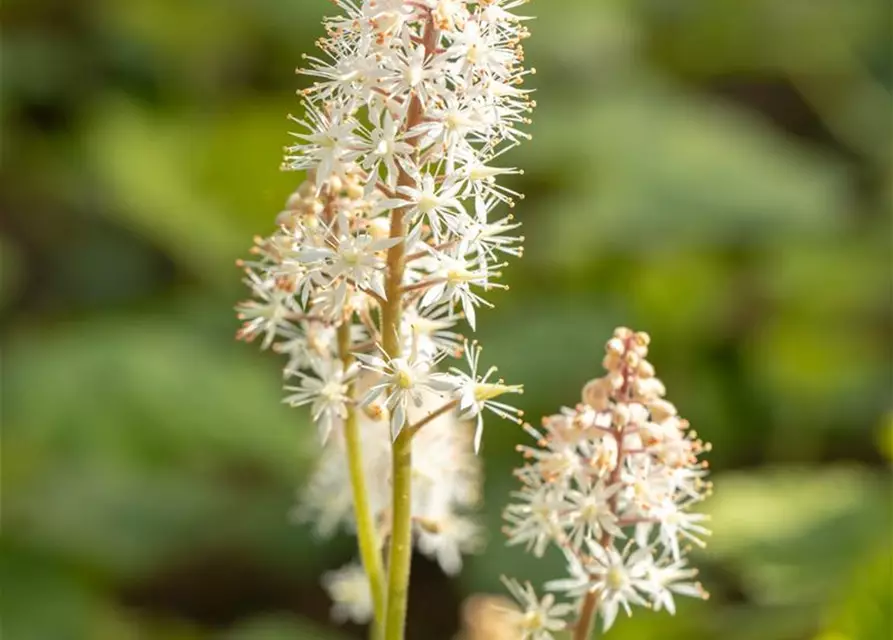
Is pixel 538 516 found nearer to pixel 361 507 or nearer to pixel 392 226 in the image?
pixel 361 507

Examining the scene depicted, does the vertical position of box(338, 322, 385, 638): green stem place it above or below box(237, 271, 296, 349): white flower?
below

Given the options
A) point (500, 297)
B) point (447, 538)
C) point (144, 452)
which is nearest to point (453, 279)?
point (447, 538)

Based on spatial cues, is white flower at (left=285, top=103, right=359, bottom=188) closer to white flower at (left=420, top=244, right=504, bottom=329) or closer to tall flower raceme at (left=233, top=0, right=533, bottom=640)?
tall flower raceme at (left=233, top=0, right=533, bottom=640)

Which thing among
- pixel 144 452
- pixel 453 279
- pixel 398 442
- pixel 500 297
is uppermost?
pixel 500 297

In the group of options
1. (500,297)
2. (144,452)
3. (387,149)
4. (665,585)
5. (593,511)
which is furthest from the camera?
(500,297)

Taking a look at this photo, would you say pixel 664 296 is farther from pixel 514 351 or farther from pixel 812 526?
pixel 812 526

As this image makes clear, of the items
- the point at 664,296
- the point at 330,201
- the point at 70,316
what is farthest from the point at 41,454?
the point at 330,201

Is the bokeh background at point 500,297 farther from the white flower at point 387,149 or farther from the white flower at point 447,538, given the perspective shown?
the white flower at point 387,149

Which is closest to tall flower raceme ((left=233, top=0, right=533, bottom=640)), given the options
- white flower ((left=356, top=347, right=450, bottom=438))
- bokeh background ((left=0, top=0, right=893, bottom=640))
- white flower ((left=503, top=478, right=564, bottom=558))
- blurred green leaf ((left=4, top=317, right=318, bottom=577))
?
white flower ((left=356, top=347, right=450, bottom=438))
